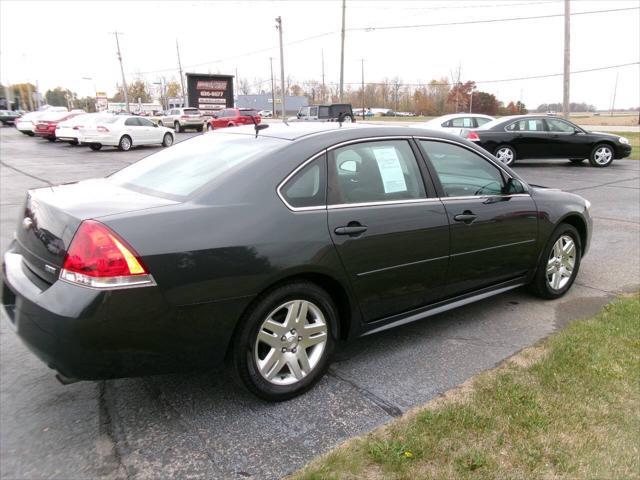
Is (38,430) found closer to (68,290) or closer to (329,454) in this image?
(68,290)

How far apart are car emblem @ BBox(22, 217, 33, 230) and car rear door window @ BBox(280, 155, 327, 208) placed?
1431 mm

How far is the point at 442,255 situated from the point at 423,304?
0.38m

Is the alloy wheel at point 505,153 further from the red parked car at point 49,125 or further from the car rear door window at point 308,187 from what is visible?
the red parked car at point 49,125

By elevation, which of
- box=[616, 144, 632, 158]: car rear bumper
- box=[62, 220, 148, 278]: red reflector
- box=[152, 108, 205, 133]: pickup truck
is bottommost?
box=[152, 108, 205, 133]: pickup truck

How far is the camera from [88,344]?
2.42 meters

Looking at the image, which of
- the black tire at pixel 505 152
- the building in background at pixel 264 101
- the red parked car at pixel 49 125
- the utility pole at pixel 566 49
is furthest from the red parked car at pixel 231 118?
the building in background at pixel 264 101

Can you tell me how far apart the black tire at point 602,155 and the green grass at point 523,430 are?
1446 centimetres

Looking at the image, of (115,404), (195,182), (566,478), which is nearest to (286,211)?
(195,182)

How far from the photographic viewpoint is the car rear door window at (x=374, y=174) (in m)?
3.27

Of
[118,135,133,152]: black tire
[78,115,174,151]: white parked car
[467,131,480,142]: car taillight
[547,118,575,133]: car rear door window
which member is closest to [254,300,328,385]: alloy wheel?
[467,131,480,142]: car taillight

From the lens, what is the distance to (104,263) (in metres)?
2.44

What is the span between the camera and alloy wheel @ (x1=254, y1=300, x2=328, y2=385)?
9.62 ft

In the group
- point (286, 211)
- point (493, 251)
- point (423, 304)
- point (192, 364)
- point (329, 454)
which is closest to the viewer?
point (329, 454)

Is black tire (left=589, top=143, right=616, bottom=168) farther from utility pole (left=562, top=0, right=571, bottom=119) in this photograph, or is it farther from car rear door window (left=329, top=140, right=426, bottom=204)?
car rear door window (left=329, top=140, right=426, bottom=204)
